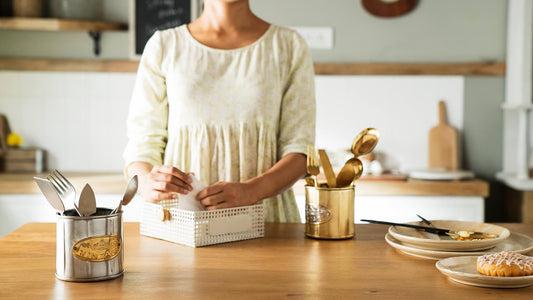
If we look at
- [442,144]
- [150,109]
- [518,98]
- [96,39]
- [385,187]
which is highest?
[96,39]

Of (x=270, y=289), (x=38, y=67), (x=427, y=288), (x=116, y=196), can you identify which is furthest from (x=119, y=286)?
(x=38, y=67)

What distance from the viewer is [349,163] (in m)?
1.30

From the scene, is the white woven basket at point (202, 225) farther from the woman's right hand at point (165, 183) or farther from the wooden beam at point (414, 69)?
the wooden beam at point (414, 69)

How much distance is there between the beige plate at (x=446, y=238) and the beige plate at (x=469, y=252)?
0.04 ft

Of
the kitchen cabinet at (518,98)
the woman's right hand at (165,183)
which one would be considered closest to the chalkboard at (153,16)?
the kitchen cabinet at (518,98)

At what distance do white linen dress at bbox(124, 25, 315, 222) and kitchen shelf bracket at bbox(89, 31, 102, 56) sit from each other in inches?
81.1

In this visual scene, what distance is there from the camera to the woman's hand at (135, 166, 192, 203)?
1257 mm

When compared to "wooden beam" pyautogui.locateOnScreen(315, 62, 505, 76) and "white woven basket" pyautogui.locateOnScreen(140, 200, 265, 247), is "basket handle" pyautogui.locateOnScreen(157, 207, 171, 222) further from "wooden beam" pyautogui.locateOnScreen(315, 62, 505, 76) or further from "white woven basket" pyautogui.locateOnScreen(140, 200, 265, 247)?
"wooden beam" pyautogui.locateOnScreen(315, 62, 505, 76)

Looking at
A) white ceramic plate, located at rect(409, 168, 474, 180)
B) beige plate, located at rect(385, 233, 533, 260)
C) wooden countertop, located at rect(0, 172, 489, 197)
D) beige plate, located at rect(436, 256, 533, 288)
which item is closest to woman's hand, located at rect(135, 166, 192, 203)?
beige plate, located at rect(385, 233, 533, 260)

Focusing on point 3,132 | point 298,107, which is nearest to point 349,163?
point 298,107

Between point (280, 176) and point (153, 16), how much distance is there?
2326mm

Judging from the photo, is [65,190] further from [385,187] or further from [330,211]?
[385,187]

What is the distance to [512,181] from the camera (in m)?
3.21

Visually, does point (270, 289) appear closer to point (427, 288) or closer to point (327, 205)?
point (427, 288)
